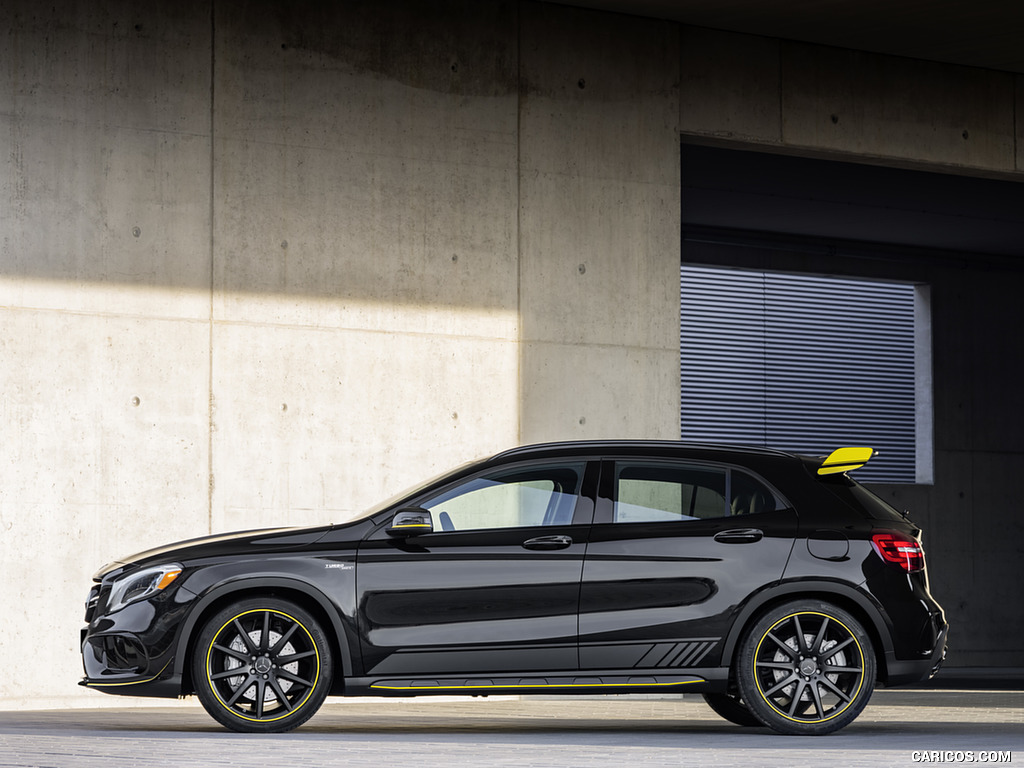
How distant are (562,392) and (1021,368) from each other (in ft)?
53.7

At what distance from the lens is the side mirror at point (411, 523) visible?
795 cm

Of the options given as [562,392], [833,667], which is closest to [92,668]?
[833,667]

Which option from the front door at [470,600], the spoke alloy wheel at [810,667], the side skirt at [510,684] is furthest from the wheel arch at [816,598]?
the front door at [470,600]

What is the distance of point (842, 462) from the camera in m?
8.40

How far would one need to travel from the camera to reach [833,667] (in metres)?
8.16

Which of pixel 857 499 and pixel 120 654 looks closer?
pixel 120 654

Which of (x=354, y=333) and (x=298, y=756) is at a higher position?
(x=354, y=333)

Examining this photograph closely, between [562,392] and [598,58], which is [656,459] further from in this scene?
[598,58]

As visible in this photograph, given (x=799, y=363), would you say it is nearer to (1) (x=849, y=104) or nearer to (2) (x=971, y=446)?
(2) (x=971, y=446)

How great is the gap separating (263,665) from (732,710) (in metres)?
3.20

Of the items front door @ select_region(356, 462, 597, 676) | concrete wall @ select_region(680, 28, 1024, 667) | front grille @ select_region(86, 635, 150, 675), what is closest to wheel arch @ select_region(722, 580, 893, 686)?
front door @ select_region(356, 462, 597, 676)

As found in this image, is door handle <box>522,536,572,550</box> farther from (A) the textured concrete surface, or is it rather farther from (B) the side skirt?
(A) the textured concrete surface

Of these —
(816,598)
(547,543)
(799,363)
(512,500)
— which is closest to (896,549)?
(816,598)

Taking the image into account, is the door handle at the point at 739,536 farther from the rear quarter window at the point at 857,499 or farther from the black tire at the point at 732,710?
the black tire at the point at 732,710
